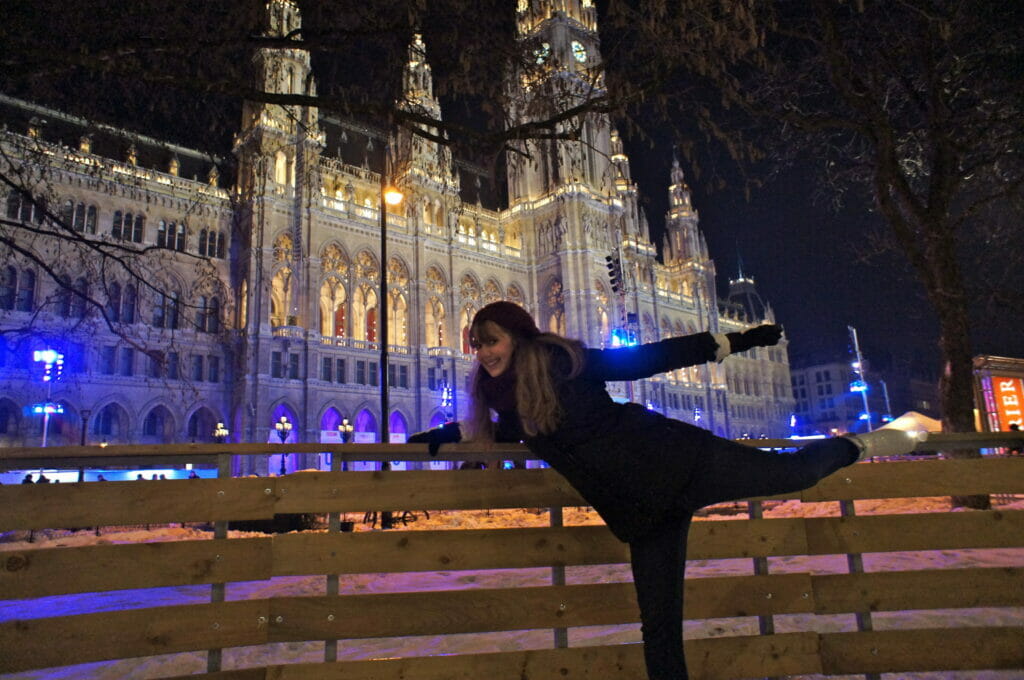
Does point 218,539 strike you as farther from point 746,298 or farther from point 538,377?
point 746,298

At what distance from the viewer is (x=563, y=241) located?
54.2 m

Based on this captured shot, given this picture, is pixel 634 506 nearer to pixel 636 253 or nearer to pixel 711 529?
pixel 711 529

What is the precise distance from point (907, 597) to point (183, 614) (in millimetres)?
4310

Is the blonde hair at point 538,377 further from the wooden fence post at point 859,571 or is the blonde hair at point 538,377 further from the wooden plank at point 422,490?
the wooden fence post at point 859,571

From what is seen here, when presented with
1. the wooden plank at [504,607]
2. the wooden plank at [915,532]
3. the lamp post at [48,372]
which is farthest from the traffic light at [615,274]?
the wooden plank at [504,607]

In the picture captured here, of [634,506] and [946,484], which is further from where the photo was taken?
[946,484]

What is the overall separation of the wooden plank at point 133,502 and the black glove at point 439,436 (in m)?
0.93

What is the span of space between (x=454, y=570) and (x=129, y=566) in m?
1.75

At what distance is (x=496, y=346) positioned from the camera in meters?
3.40

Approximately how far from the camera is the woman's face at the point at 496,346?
3.39 meters

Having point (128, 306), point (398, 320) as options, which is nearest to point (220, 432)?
point (128, 306)

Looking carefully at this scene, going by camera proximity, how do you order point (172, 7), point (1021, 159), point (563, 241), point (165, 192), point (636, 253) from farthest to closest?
1. point (636, 253)
2. point (563, 241)
3. point (165, 192)
4. point (1021, 159)
5. point (172, 7)

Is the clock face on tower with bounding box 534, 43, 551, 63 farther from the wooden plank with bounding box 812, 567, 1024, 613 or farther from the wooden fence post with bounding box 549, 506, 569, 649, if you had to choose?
the wooden plank with bounding box 812, 567, 1024, 613

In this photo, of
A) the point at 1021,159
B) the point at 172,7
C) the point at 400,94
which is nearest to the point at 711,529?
the point at 400,94
